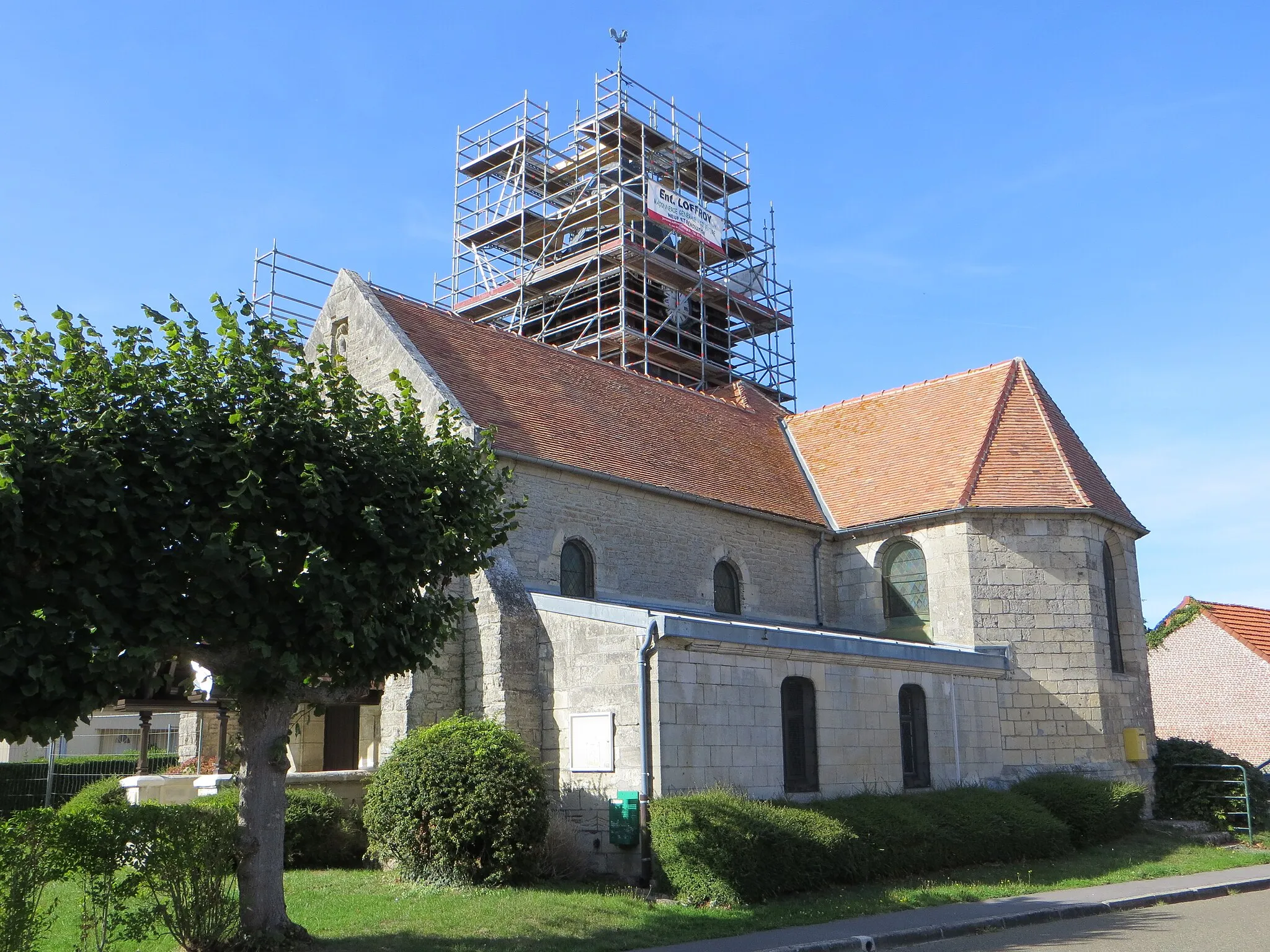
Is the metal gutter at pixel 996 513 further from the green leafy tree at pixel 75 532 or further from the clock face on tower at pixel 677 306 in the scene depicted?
the green leafy tree at pixel 75 532

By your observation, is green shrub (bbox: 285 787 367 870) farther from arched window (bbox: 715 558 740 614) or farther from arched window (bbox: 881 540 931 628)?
arched window (bbox: 881 540 931 628)

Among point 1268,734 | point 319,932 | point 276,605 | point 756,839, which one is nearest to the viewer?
point 276,605

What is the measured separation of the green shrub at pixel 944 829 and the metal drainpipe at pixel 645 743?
2333 millimetres

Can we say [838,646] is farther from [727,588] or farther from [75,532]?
[75,532]

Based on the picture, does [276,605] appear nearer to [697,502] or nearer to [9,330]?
[9,330]

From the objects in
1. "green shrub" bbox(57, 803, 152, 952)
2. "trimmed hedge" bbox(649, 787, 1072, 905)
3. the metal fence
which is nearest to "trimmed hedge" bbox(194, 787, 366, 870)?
"trimmed hedge" bbox(649, 787, 1072, 905)

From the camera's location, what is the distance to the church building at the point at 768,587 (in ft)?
49.1

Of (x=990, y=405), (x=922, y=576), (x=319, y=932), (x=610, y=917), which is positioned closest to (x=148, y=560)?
(x=319, y=932)

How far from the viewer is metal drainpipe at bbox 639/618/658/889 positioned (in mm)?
13586

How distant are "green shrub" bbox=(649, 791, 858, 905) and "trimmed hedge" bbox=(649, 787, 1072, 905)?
0.03ft

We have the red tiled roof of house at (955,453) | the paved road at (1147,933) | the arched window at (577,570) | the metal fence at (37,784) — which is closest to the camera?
the paved road at (1147,933)

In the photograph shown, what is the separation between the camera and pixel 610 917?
11781mm

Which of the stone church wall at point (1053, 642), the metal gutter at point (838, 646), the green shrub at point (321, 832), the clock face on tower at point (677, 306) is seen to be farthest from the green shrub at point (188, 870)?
the clock face on tower at point (677, 306)

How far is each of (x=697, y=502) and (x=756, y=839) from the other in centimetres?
813
